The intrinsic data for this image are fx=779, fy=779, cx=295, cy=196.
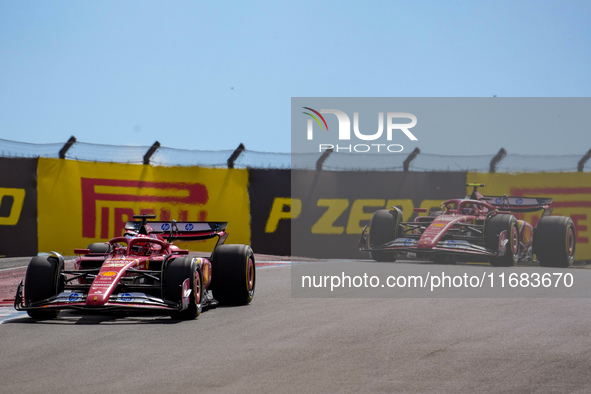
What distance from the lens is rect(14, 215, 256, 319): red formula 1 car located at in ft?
25.5

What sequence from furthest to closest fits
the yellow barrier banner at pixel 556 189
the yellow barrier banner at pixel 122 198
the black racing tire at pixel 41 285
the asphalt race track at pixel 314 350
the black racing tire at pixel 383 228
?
the yellow barrier banner at pixel 556 189 < the black racing tire at pixel 383 228 < the yellow barrier banner at pixel 122 198 < the black racing tire at pixel 41 285 < the asphalt race track at pixel 314 350

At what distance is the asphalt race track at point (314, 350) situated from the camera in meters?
4.95

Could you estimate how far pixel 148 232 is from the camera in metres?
9.80

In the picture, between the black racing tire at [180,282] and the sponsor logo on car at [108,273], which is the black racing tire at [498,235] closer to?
the black racing tire at [180,282]

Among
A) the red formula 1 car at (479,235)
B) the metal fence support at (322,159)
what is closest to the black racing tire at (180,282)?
the red formula 1 car at (479,235)

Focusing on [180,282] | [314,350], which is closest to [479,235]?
[180,282]

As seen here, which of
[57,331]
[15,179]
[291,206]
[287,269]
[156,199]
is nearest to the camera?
[57,331]

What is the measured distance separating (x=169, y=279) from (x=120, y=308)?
56 centimetres

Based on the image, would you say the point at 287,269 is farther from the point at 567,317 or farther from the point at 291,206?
the point at 567,317

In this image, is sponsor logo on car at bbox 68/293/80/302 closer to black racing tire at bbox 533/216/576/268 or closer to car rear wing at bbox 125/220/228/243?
car rear wing at bbox 125/220/228/243

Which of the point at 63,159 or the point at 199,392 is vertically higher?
the point at 63,159

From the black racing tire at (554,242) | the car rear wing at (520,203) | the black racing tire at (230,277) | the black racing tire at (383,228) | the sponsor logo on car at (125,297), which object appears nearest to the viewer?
the sponsor logo on car at (125,297)

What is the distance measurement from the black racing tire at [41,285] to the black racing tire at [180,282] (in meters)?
1.21

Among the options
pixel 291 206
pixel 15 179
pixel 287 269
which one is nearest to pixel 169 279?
pixel 287 269
